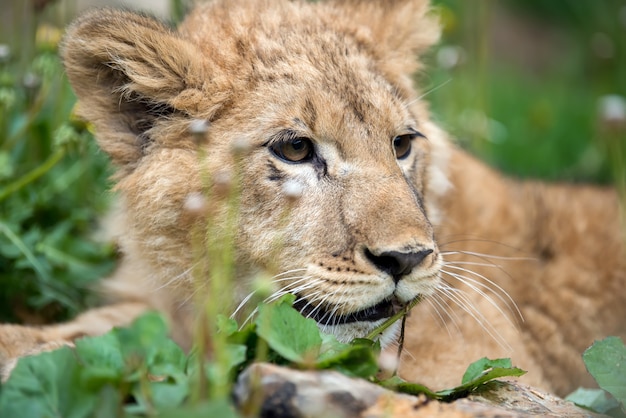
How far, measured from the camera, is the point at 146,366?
2580 mm

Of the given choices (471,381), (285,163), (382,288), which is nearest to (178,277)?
(285,163)

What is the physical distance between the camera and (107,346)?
264 cm

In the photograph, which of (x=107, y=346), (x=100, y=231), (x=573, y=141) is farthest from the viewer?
(x=573, y=141)

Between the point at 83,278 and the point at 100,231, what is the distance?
0.95ft

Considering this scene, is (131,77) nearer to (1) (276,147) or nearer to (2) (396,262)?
(1) (276,147)

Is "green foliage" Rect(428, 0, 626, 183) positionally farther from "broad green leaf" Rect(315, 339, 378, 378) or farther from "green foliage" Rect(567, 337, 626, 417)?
"broad green leaf" Rect(315, 339, 378, 378)

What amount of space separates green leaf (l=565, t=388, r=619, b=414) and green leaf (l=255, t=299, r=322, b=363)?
40.8 inches

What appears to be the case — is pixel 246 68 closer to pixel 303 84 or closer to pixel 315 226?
pixel 303 84

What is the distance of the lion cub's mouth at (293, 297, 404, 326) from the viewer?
3246mm

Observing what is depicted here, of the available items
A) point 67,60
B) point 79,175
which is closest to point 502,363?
point 67,60

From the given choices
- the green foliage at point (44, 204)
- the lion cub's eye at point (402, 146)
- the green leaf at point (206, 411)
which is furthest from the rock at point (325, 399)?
the green foliage at point (44, 204)

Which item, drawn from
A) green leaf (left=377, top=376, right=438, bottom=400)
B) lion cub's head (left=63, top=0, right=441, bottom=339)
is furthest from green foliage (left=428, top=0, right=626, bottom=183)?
green leaf (left=377, top=376, right=438, bottom=400)

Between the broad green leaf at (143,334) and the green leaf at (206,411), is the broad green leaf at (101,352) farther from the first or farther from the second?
the green leaf at (206,411)

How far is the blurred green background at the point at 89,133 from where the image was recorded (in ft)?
14.9
